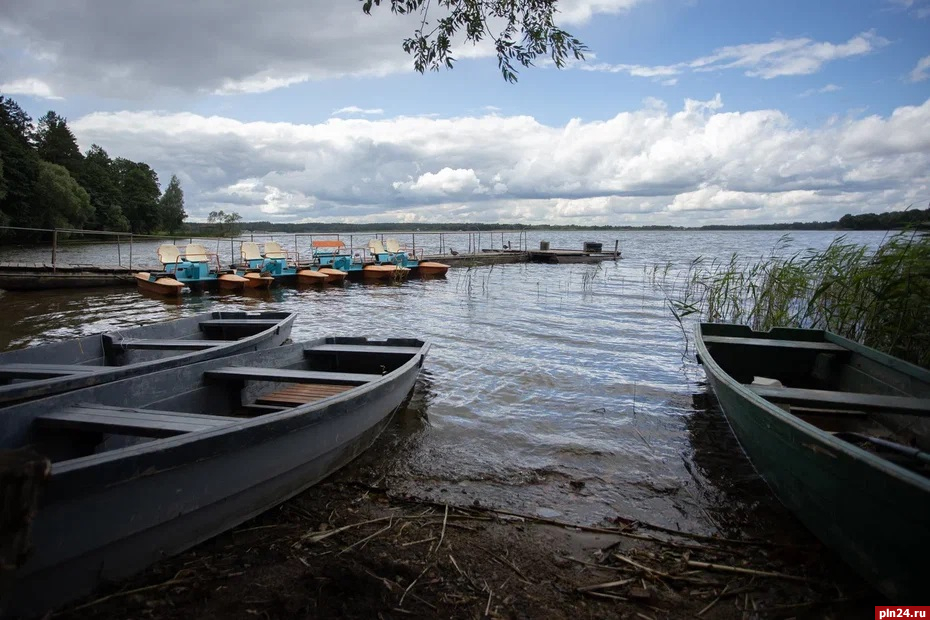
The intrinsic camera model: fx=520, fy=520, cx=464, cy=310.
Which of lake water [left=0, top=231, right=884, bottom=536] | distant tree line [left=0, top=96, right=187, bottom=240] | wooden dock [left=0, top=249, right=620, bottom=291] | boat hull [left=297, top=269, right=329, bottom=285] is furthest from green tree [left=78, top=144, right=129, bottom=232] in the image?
lake water [left=0, top=231, right=884, bottom=536]

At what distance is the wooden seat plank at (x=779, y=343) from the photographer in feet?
20.6

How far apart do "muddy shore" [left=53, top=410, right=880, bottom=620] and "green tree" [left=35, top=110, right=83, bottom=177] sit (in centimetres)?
9512

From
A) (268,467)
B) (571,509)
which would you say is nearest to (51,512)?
(268,467)

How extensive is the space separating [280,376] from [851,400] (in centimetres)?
511

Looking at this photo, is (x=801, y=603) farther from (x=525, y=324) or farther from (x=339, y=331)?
(x=339, y=331)

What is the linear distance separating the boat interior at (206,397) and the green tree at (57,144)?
92288 mm

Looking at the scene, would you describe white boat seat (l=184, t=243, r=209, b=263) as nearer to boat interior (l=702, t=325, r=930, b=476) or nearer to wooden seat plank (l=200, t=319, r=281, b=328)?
wooden seat plank (l=200, t=319, r=281, b=328)

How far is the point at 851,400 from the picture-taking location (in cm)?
438

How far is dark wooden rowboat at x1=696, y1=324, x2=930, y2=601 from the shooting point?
2699mm

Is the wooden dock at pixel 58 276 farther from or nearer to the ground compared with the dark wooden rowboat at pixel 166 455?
farther from the ground

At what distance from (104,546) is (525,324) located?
11.4 metres

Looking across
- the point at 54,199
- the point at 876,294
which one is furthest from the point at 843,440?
the point at 54,199

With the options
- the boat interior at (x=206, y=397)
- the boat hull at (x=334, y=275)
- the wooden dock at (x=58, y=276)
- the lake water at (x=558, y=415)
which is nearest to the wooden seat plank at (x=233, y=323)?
the boat interior at (x=206, y=397)

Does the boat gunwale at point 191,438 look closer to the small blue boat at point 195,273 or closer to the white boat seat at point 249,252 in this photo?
the small blue boat at point 195,273
